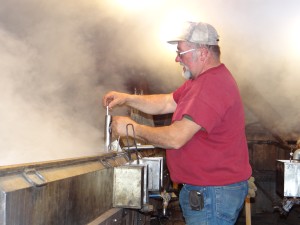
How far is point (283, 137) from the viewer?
537 cm

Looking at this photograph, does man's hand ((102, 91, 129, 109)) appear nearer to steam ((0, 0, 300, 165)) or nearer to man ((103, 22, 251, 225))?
man ((103, 22, 251, 225))

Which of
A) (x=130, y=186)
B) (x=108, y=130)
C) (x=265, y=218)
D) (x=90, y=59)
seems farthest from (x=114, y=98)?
(x=265, y=218)

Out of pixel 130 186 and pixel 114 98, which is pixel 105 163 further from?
pixel 114 98

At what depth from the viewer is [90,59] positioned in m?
4.15

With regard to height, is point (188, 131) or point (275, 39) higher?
point (275, 39)

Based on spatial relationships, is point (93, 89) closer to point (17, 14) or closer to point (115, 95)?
point (17, 14)

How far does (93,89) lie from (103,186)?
2.10 metres

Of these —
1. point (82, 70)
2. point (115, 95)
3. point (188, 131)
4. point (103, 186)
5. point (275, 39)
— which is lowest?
point (103, 186)

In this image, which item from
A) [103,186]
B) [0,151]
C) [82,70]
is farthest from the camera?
[82,70]

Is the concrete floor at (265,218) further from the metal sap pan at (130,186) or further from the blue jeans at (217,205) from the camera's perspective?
the blue jeans at (217,205)

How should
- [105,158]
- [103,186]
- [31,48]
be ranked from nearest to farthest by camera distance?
[103,186] → [105,158] → [31,48]

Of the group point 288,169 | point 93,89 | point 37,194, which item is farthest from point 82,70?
point 37,194

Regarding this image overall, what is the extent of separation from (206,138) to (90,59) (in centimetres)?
233

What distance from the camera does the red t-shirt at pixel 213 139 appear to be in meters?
2.05
